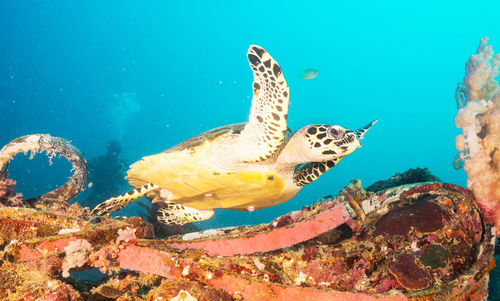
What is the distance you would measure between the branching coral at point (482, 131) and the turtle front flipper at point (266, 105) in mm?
2059

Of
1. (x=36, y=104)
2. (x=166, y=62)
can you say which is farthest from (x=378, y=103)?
(x=36, y=104)

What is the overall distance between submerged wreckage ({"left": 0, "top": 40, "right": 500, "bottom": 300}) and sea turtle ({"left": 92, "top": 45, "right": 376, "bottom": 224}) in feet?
2.77

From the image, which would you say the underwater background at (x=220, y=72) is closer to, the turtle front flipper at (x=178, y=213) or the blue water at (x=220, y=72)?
the blue water at (x=220, y=72)

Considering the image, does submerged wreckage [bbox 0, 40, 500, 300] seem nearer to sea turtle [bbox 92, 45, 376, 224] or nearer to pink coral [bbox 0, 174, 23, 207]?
sea turtle [bbox 92, 45, 376, 224]

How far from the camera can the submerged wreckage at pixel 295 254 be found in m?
1.57

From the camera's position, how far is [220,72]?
11525cm

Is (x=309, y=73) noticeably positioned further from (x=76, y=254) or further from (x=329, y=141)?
(x=76, y=254)

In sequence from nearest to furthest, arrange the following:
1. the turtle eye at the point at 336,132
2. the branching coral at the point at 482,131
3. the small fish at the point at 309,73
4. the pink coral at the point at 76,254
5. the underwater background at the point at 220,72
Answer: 1. the pink coral at the point at 76,254
2. the branching coral at the point at 482,131
3. the turtle eye at the point at 336,132
4. the small fish at the point at 309,73
5. the underwater background at the point at 220,72

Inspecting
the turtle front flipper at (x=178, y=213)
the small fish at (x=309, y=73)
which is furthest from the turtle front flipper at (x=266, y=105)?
the small fish at (x=309, y=73)

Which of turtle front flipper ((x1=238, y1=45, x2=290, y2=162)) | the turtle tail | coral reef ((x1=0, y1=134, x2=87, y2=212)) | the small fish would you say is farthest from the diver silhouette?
turtle front flipper ((x1=238, y1=45, x2=290, y2=162))

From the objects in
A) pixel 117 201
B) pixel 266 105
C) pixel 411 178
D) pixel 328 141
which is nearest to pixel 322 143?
pixel 328 141

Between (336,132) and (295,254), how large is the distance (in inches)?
63.9

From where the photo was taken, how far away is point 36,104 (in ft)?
236

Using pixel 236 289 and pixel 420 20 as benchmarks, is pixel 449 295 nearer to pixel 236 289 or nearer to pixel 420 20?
pixel 236 289
